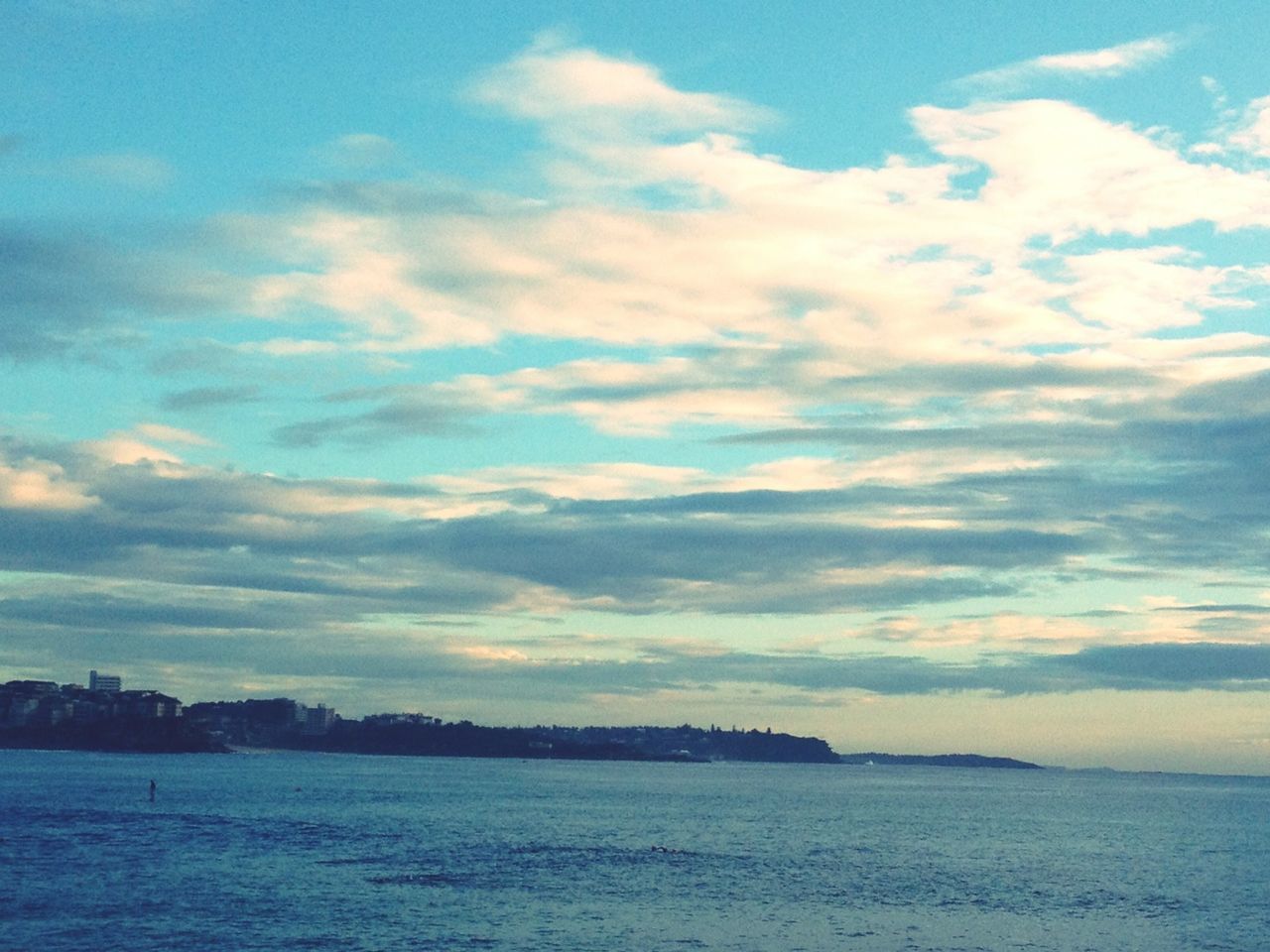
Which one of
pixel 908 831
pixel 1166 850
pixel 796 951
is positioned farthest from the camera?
pixel 908 831

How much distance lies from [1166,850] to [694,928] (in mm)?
101219

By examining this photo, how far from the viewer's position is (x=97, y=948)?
233ft

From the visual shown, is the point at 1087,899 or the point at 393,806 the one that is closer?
the point at 1087,899

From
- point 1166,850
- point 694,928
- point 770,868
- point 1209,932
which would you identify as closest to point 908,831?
point 1166,850

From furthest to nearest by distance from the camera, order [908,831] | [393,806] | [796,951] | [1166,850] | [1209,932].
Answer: [393,806] < [908,831] < [1166,850] < [1209,932] < [796,951]

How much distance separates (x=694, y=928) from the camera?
84.4 meters

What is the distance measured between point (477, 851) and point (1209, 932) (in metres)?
65.1

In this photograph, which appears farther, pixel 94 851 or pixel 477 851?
pixel 477 851

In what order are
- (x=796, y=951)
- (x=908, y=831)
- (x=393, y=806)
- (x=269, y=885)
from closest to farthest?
(x=796, y=951)
(x=269, y=885)
(x=908, y=831)
(x=393, y=806)

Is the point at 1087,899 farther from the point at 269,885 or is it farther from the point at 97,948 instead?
the point at 97,948

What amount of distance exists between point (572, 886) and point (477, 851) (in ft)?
91.0

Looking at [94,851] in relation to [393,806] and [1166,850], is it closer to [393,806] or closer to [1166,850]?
[393,806]

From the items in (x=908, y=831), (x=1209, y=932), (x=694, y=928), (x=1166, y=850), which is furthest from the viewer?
(x=908, y=831)

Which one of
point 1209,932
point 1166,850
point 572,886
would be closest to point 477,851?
point 572,886
